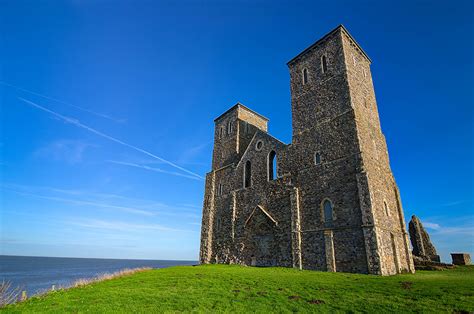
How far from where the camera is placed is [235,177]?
97.1 feet

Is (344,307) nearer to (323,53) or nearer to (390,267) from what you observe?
(390,267)

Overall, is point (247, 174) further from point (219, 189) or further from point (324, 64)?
point (324, 64)

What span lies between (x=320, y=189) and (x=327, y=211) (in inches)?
71.0

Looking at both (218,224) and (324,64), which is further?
(218,224)

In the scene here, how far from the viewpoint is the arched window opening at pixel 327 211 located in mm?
19481

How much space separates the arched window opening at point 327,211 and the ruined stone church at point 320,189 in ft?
0.28

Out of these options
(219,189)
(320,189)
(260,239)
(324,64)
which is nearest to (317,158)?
(320,189)

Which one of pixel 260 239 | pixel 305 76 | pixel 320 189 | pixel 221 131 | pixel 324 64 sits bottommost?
pixel 260 239

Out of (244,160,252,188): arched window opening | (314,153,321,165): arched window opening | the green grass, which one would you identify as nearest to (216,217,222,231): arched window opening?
(244,160,252,188): arched window opening

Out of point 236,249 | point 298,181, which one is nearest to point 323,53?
point 298,181

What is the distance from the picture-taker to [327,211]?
19859 millimetres

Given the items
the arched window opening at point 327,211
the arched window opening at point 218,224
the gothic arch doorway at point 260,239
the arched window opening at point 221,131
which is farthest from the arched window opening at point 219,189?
the arched window opening at point 327,211

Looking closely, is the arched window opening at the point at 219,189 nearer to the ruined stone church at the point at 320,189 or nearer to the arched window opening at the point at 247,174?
the ruined stone church at the point at 320,189

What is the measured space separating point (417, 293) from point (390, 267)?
817 cm
